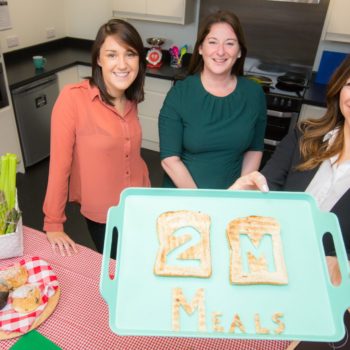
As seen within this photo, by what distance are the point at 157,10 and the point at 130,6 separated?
0.27 m

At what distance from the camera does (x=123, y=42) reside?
1165 mm

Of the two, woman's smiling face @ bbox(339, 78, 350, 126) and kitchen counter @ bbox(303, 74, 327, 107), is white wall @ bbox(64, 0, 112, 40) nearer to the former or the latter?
kitchen counter @ bbox(303, 74, 327, 107)

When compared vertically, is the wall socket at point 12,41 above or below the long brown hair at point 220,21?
below

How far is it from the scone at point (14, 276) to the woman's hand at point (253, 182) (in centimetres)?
68

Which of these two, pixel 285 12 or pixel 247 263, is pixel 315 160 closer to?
pixel 247 263

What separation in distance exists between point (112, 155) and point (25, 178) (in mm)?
2131

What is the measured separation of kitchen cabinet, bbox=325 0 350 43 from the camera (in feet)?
8.70

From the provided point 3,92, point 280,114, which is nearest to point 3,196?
point 3,92

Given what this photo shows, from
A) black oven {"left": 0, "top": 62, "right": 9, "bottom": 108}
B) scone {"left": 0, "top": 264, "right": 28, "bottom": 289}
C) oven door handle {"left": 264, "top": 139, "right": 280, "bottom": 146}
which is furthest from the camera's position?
oven door handle {"left": 264, "top": 139, "right": 280, "bottom": 146}

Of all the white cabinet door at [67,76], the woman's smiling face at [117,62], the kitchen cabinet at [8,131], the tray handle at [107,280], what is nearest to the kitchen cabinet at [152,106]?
the white cabinet door at [67,76]

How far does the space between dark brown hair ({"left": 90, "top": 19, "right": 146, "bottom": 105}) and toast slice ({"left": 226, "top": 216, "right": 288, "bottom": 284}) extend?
0.70m

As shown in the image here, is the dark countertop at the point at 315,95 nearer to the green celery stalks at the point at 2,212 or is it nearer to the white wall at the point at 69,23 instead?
the white wall at the point at 69,23

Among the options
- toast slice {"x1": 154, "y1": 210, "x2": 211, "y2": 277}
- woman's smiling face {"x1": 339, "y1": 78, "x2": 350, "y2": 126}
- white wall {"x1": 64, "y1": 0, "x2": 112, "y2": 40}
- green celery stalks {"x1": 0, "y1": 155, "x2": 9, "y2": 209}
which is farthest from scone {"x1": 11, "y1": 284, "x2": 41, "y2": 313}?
white wall {"x1": 64, "y1": 0, "x2": 112, "y2": 40}

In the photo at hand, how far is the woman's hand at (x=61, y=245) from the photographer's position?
116 centimetres
